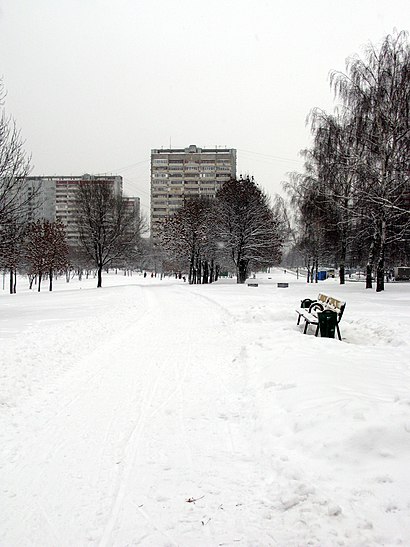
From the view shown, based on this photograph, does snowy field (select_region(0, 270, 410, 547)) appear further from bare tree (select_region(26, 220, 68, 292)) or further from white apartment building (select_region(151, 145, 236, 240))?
white apartment building (select_region(151, 145, 236, 240))

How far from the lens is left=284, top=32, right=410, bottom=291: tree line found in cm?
2225

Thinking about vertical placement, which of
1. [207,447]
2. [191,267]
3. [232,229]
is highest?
[232,229]

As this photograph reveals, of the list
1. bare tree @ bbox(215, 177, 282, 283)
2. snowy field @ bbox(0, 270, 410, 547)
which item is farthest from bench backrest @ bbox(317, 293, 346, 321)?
bare tree @ bbox(215, 177, 282, 283)

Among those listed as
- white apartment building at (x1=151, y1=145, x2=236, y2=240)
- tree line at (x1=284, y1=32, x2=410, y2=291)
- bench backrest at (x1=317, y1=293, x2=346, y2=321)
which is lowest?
bench backrest at (x1=317, y1=293, x2=346, y2=321)

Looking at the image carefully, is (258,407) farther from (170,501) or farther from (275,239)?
(275,239)

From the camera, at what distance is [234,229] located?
1449 inches

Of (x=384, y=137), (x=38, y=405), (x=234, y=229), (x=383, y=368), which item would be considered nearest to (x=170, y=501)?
(x=38, y=405)

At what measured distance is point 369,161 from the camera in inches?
931

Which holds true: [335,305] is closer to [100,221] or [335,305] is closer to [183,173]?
[100,221]

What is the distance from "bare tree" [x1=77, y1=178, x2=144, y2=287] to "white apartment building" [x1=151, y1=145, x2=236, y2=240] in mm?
74735

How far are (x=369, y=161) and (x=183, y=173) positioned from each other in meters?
95.2

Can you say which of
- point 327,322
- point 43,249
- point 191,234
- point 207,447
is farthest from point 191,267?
point 207,447

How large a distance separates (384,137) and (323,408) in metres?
21.3

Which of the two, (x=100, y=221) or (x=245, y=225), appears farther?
(x=100, y=221)
